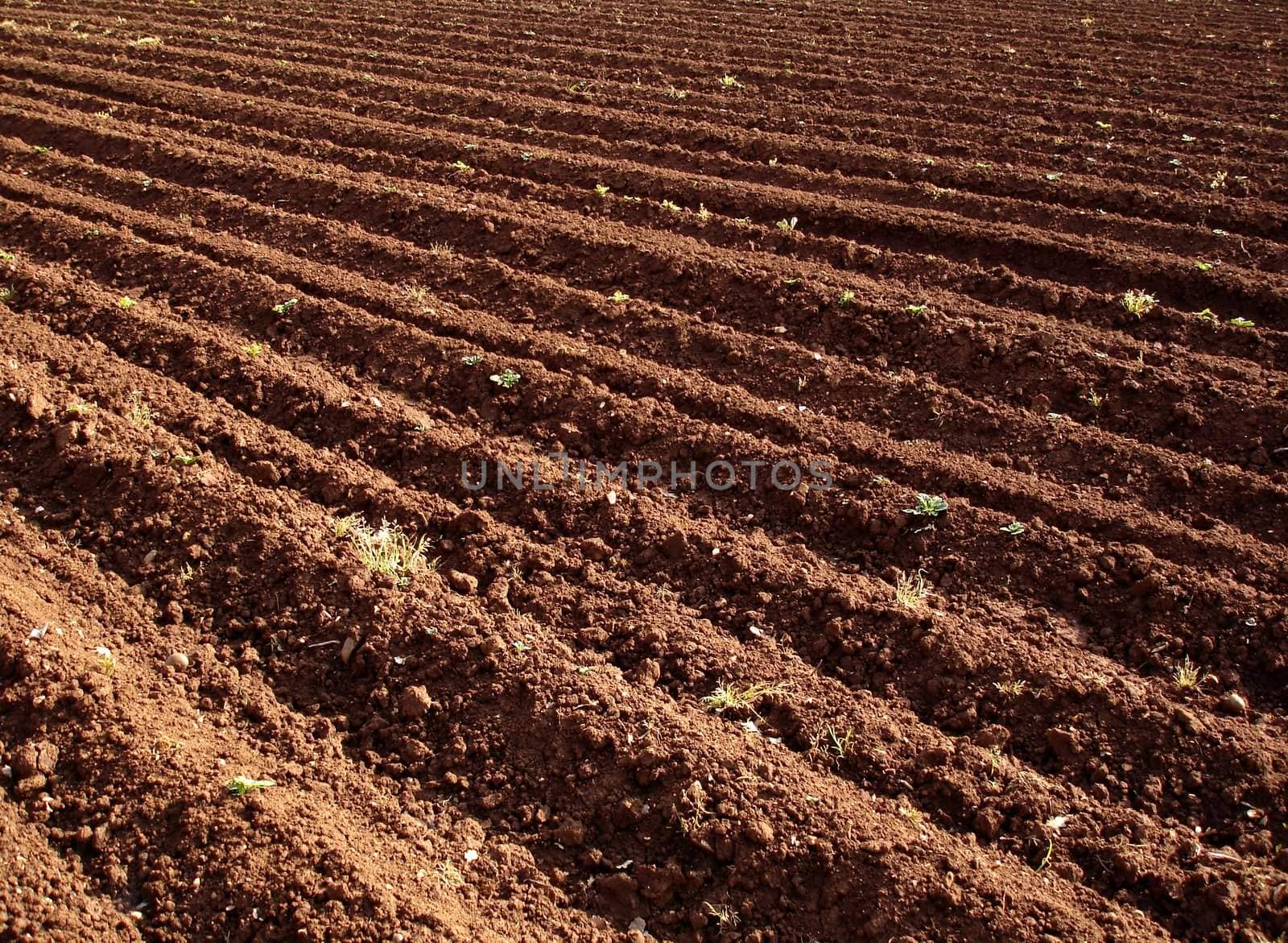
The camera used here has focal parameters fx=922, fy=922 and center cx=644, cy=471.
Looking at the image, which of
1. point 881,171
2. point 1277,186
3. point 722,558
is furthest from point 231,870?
point 1277,186

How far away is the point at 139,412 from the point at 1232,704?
5.14 m

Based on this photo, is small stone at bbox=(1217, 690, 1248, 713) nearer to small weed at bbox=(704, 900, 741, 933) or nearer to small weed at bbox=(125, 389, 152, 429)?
small weed at bbox=(704, 900, 741, 933)

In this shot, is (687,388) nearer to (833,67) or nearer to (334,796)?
(334,796)

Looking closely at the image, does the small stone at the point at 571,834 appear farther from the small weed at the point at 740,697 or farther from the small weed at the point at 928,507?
the small weed at the point at 928,507

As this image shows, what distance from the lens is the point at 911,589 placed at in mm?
4020

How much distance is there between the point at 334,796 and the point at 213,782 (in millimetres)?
401

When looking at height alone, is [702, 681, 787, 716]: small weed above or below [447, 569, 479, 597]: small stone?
below

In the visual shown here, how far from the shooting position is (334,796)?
10.6 feet

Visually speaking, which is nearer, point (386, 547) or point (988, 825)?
point (988, 825)

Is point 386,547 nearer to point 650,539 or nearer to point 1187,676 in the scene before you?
point 650,539

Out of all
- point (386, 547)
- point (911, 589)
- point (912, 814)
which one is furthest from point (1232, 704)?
point (386, 547)

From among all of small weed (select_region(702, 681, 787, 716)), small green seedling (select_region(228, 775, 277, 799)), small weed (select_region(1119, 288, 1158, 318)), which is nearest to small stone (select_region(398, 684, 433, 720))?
small green seedling (select_region(228, 775, 277, 799))

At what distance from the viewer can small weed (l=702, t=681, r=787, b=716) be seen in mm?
3533

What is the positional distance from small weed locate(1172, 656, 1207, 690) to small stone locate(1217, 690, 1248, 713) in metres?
0.10
